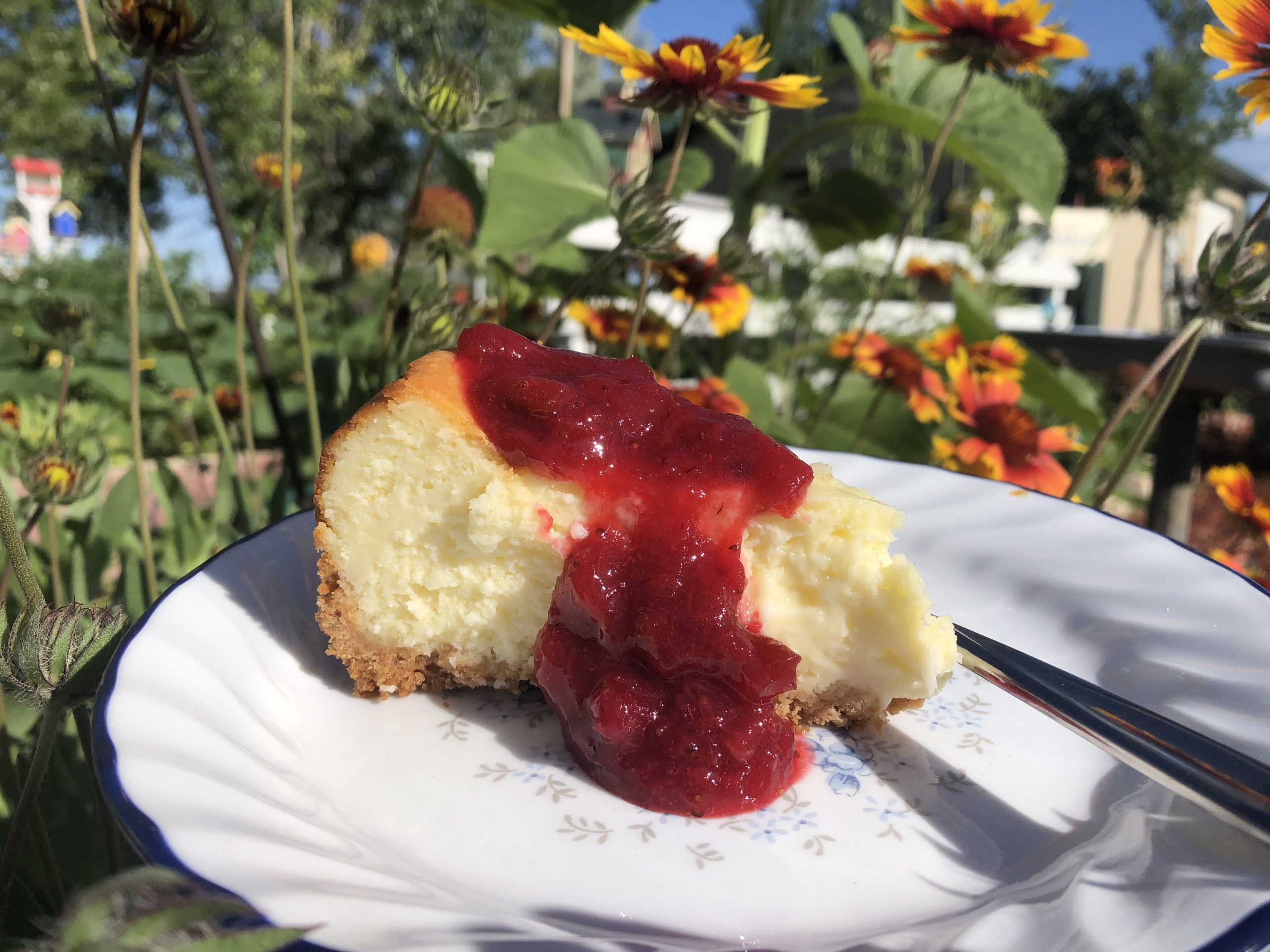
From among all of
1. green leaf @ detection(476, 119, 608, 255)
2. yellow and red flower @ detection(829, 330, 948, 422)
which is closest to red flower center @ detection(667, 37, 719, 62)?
green leaf @ detection(476, 119, 608, 255)

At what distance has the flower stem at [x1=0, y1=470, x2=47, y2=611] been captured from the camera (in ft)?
2.33

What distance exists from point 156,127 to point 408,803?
14963 mm

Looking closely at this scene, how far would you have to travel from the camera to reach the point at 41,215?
19.9 feet

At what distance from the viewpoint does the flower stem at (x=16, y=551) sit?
0.71m

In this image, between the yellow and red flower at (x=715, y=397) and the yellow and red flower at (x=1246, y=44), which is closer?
the yellow and red flower at (x=1246, y=44)

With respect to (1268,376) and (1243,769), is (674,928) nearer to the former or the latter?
(1243,769)

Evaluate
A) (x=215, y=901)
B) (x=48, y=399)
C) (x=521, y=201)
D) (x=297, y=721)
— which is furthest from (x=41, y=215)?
(x=215, y=901)

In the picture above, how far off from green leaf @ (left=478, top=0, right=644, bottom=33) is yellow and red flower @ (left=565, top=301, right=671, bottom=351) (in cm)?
68

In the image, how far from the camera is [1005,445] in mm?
1938

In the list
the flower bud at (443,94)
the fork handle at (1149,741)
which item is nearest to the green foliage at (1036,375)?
the fork handle at (1149,741)

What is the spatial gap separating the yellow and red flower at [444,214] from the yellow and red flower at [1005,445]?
1.27 metres

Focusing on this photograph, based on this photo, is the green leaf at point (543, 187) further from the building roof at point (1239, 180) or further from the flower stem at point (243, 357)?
the building roof at point (1239, 180)

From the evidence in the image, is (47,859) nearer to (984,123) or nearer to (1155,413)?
(1155,413)

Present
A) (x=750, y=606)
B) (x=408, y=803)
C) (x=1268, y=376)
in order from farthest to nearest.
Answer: (x=1268, y=376) < (x=750, y=606) < (x=408, y=803)
